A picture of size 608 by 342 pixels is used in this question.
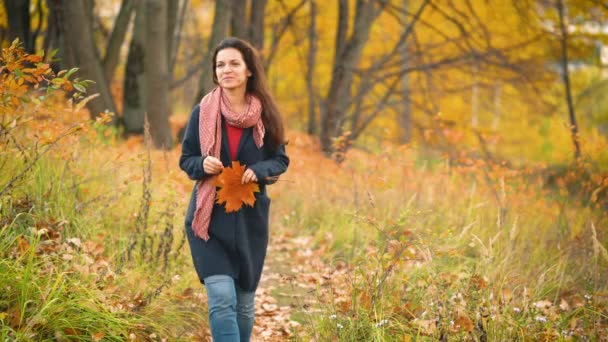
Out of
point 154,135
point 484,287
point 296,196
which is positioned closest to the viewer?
point 484,287

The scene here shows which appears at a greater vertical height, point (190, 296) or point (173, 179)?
point (173, 179)

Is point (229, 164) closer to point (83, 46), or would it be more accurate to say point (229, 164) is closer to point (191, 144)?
point (191, 144)

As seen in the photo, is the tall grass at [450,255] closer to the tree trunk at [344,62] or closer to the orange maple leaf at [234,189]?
the orange maple leaf at [234,189]

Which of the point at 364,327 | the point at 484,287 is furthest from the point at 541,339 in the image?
the point at 364,327

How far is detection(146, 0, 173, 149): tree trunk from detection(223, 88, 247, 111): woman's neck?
196 inches

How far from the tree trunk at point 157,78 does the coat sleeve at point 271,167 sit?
5013 millimetres

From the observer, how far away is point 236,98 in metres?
3.40

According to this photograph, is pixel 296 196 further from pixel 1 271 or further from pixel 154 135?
pixel 1 271

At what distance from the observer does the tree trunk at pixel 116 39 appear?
33.8ft

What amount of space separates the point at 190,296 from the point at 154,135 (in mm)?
4584

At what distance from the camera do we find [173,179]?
4996 millimetres

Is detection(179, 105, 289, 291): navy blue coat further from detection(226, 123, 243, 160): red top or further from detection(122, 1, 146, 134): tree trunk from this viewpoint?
detection(122, 1, 146, 134): tree trunk

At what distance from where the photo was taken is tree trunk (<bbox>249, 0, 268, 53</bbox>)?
10.3 m

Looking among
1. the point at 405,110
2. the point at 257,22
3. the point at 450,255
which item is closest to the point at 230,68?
the point at 450,255
